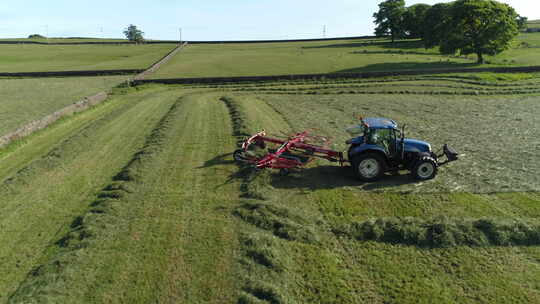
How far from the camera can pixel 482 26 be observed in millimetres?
49812

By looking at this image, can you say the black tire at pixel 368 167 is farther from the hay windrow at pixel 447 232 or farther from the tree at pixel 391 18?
the tree at pixel 391 18

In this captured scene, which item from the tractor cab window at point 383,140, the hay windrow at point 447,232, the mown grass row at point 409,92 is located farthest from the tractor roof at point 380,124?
the mown grass row at point 409,92

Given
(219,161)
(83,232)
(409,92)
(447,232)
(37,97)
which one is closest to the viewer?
(447,232)

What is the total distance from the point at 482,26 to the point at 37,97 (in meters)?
58.8

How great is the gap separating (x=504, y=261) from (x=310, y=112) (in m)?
17.6

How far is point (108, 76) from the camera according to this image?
168 feet

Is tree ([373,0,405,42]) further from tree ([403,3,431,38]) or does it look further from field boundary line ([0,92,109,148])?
field boundary line ([0,92,109,148])

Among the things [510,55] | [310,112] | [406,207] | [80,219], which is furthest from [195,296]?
[510,55]

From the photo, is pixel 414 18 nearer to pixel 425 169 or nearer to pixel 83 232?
pixel 425 169

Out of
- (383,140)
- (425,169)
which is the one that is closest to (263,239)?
(383,140)

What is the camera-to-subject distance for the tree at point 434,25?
194ft

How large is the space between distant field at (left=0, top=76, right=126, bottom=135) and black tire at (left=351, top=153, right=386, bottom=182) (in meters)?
20.3

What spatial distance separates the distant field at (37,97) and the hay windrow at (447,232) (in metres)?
21.4

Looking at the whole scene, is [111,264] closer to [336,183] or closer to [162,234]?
[162,234]
